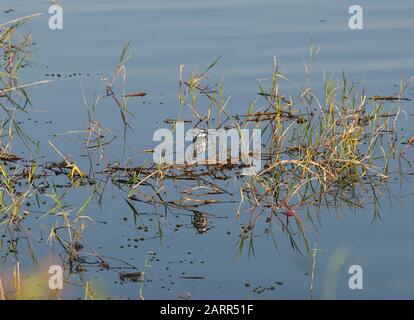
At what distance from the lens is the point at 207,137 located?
354 inches

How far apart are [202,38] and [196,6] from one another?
1416 mm

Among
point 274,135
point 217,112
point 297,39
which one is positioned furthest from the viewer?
point 297,39

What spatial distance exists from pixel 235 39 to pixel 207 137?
291 cm

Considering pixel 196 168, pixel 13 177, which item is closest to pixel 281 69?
pixel 196 168

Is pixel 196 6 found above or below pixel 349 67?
above

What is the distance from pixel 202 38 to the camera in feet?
38.5

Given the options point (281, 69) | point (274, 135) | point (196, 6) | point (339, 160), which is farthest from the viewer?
point (196, 6)

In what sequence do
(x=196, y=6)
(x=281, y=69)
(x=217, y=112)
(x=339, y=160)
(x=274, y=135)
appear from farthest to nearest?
1. (x=196, y=6)
2. (x=281, y=69)
3. (x=217, y=112)
4. (x=274, y=135)
5. (x=339, y=160)

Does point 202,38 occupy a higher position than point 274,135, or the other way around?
point 202,38
